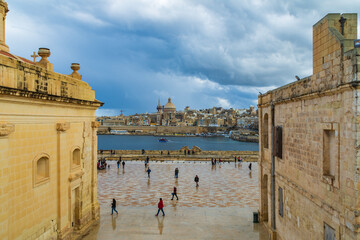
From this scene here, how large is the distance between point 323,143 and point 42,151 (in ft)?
23.0

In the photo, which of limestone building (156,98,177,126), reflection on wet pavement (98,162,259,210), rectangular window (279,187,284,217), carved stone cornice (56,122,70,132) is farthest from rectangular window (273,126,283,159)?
limestone building (156,98,177,126)

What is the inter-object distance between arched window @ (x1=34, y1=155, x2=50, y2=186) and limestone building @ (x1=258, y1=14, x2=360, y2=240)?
6.86 meters

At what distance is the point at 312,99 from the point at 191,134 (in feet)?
423

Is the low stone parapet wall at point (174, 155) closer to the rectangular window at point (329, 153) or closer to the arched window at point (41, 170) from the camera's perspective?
the arched window at point (41, 170)

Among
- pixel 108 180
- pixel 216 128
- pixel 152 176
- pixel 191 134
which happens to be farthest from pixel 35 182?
pixel 216 128

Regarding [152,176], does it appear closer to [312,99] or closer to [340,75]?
[312,99]

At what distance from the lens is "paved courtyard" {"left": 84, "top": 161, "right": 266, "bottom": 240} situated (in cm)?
1058

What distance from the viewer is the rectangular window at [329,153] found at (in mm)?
5750

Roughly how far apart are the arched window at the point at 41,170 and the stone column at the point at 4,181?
1103 mm

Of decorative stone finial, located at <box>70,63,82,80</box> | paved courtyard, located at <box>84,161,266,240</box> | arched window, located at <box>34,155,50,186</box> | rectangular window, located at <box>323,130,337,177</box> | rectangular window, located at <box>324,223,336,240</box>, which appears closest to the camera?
rectangular window, located at <box>324,223,336,240</box>

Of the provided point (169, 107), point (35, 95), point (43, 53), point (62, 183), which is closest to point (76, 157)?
point (62, 183)

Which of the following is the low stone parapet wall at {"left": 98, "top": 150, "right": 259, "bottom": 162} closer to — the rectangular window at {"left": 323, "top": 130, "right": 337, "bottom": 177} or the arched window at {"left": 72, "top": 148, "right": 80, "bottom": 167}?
the arched window at {"left": 72, "top": 148, "right": 80, "bottom": 167}

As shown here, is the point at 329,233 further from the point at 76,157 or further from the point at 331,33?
the point at 76,157

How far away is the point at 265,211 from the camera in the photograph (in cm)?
1148
